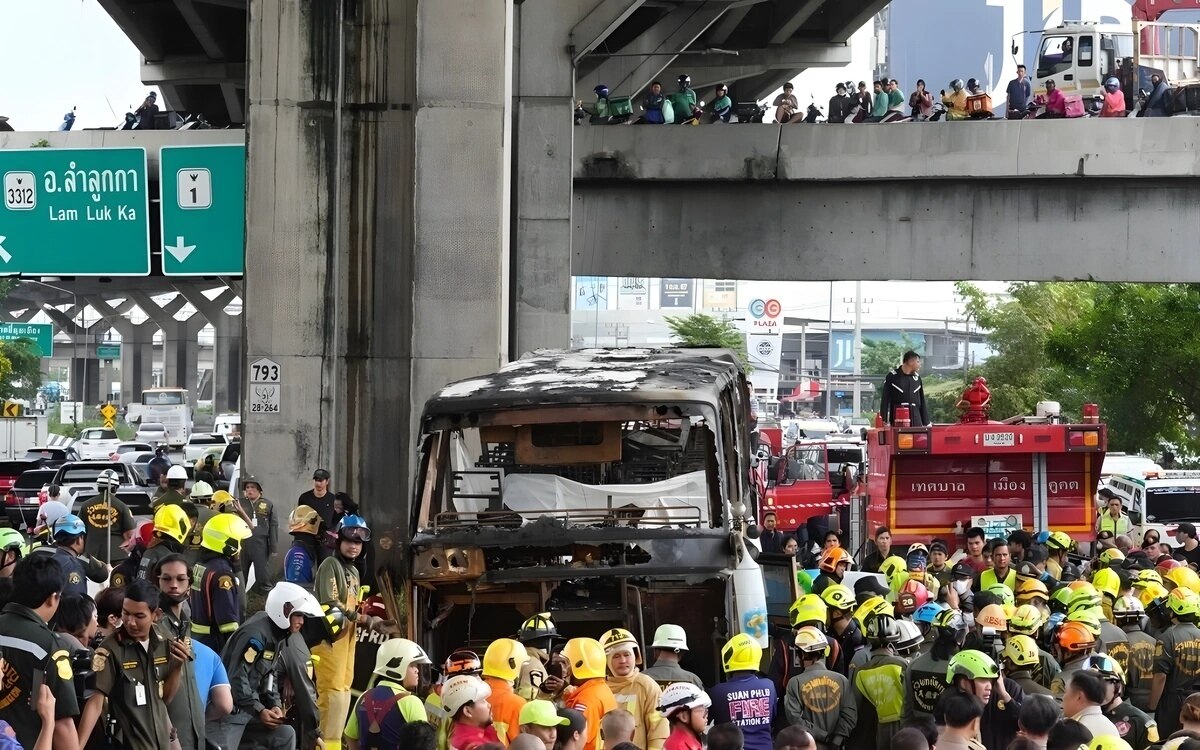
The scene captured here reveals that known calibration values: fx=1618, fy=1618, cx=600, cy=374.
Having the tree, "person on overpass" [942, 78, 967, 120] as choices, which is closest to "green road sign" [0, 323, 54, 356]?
the tree

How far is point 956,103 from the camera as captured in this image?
27156mm

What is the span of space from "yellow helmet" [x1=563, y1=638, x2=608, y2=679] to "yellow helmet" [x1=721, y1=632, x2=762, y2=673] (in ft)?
2.66

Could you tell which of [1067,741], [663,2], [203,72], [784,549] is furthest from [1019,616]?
[203,72]

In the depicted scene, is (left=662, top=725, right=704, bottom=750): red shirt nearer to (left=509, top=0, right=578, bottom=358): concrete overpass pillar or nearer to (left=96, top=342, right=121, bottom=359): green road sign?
(left=509, top=0, right=578, bottom=358): concrete overpass pillar

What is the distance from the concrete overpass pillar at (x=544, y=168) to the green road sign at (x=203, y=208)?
12.9 ft

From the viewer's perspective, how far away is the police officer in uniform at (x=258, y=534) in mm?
14812

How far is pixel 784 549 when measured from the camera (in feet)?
55.4

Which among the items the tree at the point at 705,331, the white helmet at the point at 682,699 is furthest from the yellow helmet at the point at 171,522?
the tree at the point at 705,331

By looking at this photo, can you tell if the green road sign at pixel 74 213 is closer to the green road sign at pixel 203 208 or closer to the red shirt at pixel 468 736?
the green road sign at pixel 203 208

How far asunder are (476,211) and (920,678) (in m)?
10.8

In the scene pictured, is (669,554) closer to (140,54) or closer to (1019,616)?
(1019,616)

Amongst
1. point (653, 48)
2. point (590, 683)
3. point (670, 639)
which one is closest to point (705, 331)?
point (653, 48)

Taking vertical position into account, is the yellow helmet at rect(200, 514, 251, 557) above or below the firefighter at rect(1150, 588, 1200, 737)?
above

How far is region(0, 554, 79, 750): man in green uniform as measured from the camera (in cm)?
657
